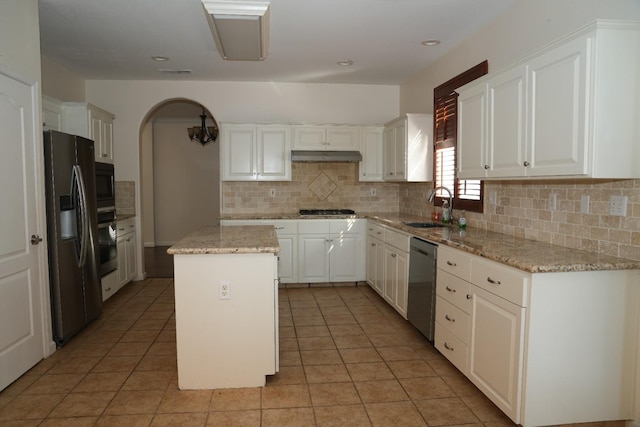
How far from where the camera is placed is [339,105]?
593cm

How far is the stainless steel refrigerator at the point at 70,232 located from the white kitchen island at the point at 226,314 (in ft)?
4.32

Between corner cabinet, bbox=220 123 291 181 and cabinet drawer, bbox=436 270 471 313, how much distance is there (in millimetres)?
2915

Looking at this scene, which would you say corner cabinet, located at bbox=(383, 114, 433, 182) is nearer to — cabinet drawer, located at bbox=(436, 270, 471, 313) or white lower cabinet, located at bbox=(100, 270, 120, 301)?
cabinet drawer, located at bbox=(436, 270, 471, 313)

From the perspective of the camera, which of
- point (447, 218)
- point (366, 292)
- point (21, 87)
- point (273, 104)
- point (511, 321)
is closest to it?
point (511, 321)

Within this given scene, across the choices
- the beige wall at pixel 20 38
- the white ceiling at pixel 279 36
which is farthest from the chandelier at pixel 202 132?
the beige wall at pixel 20 38

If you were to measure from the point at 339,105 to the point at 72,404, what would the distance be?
4.62m

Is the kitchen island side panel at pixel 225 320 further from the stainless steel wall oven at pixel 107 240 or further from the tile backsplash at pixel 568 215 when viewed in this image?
the stainless steel wall oven at pixel 107 240

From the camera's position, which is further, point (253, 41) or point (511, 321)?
point (253, 41)

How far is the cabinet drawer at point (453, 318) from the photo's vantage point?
2.80 metres

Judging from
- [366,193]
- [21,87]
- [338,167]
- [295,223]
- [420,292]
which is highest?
[21,87]

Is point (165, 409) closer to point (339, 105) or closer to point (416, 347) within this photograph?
point (416, 347)

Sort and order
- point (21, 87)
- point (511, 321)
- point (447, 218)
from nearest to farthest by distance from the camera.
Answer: point (511, 321) → point (21, 87) → point (447, 218)

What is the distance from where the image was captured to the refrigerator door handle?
3.62 m

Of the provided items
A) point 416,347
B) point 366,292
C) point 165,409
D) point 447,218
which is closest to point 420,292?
point 416,347
